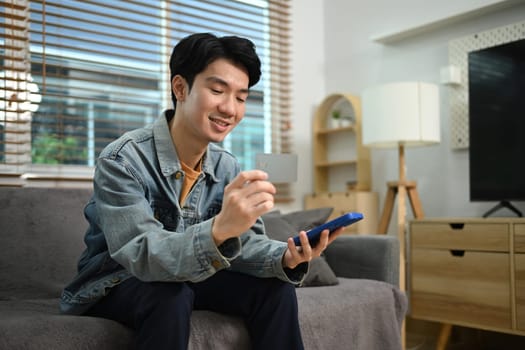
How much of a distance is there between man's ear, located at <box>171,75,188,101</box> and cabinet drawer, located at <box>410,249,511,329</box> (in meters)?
1.47

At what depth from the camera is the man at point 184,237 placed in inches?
44.1

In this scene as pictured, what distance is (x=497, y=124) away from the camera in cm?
246

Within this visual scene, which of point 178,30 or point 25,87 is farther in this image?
point 178,30

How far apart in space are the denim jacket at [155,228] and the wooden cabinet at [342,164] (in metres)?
1.61

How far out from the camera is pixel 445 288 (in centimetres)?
235

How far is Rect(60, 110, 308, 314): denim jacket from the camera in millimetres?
1104

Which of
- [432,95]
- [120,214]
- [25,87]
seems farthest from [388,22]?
[120,214]

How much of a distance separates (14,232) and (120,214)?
31.2 inches

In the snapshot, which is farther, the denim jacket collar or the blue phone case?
the denim jacket collar

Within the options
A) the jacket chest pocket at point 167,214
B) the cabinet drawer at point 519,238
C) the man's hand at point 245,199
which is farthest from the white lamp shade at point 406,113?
the man's hand at point 245,199

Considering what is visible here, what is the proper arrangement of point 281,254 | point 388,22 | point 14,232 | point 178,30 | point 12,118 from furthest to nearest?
1. point 388,22
2. point 178,30
3. point 12,118
4. point 14,232
5. point 281,254

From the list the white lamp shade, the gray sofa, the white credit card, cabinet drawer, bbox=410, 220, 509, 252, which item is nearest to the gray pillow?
the gray sofa

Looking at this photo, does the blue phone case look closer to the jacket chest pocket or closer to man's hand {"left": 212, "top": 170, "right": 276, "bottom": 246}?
man's hand {"left": 212, "top": 170, "right": 276, "bottom": 246}

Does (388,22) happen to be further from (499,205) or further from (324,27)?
(499,205)
